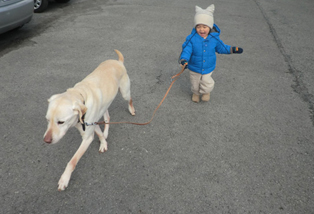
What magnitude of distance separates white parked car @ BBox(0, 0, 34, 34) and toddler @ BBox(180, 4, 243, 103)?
406 centimetres

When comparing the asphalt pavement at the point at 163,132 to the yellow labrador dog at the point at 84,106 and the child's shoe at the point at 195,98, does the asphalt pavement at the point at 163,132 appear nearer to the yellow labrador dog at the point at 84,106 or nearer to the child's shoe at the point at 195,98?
the child's shoe at the point at 195,98

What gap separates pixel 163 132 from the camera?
348cm

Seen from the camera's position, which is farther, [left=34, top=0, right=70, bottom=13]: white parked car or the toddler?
[left=34, top=0, right=70, bottom=13]: white parked car

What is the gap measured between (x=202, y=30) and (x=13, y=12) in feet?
14.3

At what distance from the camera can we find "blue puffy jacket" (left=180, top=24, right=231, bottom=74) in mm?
3646

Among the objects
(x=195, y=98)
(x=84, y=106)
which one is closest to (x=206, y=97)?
(x=195, y=98)

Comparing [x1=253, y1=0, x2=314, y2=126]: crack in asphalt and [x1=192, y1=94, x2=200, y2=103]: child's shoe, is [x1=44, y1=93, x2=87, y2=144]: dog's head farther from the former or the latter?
[x1=253, y1=0, x2=314, y2=126]: crack in asphalt

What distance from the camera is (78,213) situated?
240 cm

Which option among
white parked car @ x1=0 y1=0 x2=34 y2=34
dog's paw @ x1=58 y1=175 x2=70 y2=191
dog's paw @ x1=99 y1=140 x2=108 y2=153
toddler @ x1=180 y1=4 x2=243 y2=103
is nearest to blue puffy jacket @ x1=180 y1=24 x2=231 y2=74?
toddler @ x1=180 y1=4 x2=243 y2=103

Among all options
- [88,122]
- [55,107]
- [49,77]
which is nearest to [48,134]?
[55,107]

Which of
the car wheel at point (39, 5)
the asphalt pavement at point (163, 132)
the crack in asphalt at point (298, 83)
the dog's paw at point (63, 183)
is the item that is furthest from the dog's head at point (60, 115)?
the car wheel at point (39, 5)

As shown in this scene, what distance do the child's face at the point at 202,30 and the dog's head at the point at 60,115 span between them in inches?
87.6

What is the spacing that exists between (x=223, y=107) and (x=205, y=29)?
132 cm

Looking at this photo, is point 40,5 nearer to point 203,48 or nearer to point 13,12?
point 13,12
